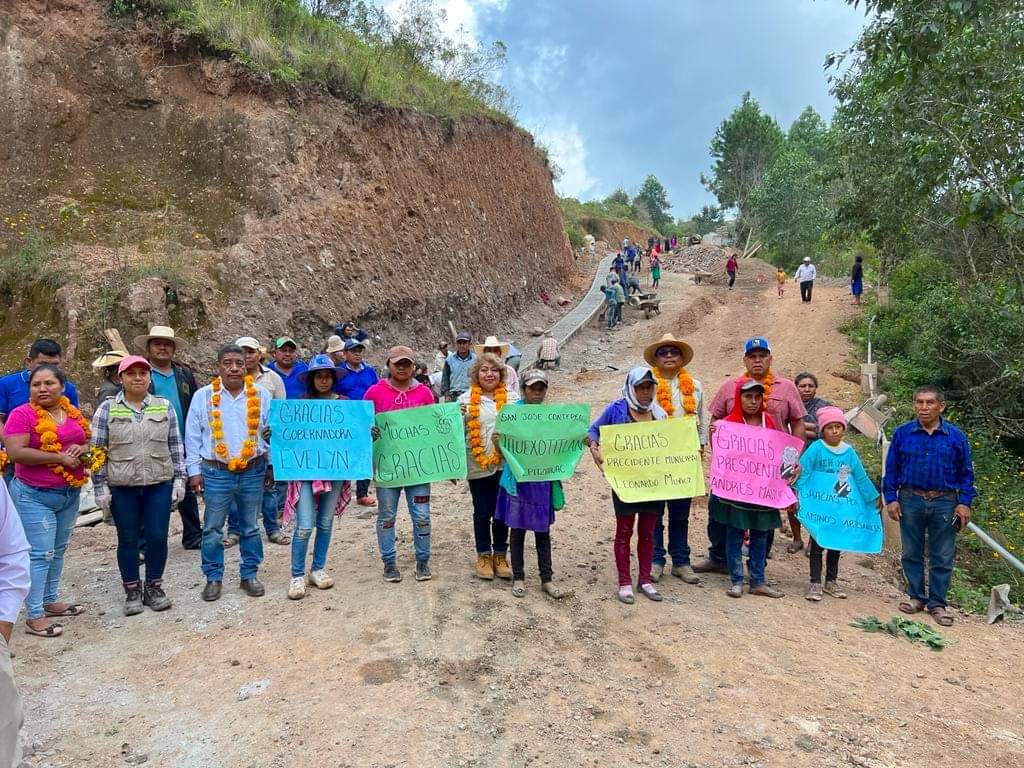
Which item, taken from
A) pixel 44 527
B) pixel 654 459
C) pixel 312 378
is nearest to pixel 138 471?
pixel 44 527

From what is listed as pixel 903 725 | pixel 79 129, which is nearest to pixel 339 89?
pixel 79 129

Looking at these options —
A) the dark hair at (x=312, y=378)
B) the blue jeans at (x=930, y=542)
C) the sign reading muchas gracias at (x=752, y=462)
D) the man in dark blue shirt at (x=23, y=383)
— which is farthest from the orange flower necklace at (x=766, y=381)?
the man in dark blue shirt at (x=23, y=383)

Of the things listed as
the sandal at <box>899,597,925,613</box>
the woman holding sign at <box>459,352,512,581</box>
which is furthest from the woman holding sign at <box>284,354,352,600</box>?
the sandal at <box>899,597,925,613</box>

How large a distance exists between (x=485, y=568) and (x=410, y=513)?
0.77 metres

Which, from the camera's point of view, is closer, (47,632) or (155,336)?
(47,632)

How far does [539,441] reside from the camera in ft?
17.3

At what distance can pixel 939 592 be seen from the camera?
5562 mm

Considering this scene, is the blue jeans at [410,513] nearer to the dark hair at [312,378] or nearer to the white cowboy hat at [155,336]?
the dark hair at [312,378]

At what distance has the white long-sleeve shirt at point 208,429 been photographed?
4996 millimetres

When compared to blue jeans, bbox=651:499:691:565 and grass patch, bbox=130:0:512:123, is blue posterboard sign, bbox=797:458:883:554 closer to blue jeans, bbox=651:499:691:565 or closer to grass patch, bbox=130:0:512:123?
blue jeans, bbox=651:499:691:565

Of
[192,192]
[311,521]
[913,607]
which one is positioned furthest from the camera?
[192,192]

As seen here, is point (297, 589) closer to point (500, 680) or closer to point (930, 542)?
point (500, 680)

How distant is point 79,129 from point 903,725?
14551 millimetres

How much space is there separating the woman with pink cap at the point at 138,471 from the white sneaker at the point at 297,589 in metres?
0.89
